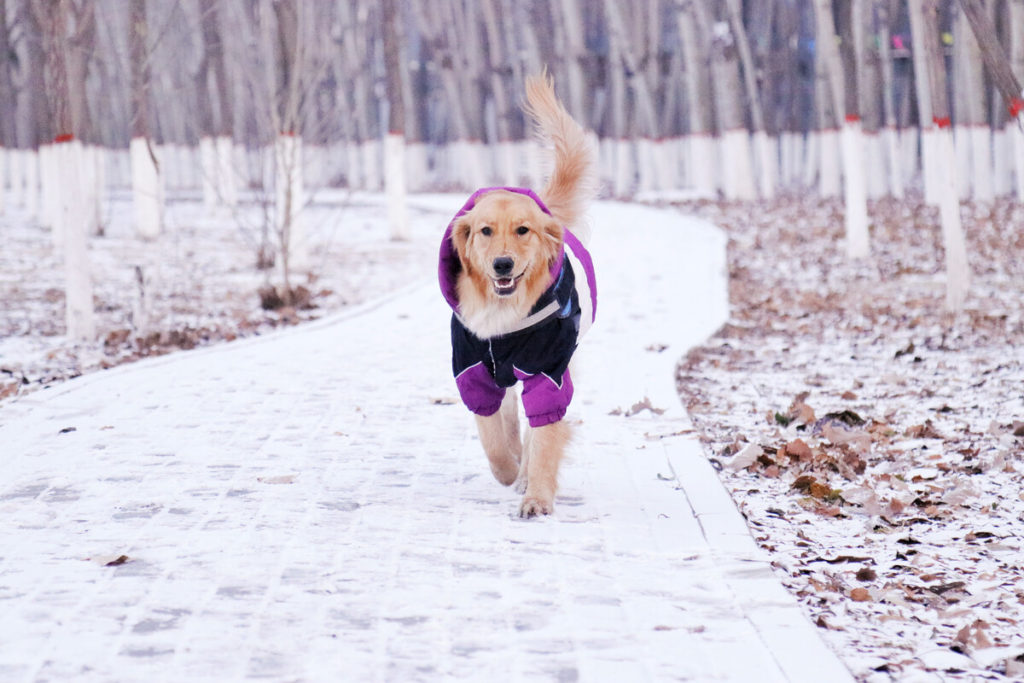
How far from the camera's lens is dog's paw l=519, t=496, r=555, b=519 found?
5102mm

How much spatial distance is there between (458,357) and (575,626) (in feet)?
6.03

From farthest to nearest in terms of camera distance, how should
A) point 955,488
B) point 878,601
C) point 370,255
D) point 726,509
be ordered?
point 370,255
point 955,488
point 726,509
point 878,601

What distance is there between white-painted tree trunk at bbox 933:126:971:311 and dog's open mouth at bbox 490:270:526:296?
773cm

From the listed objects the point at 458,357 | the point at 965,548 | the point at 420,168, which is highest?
the point at 420,168

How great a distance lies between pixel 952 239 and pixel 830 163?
17167 mm

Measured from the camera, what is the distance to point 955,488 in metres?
5.54

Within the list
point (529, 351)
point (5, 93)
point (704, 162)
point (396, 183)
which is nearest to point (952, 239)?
point (529, 351)

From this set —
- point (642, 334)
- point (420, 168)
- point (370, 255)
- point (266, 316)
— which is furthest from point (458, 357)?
point (420, 168)

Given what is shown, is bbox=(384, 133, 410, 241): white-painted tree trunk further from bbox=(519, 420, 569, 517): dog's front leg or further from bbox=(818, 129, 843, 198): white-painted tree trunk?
bbox=(519, 420, 569, 517): dog's front leg

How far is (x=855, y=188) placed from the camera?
52.6 feet

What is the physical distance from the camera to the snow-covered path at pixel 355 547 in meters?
3.51

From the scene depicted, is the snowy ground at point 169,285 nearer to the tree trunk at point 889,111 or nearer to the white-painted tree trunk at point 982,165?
the white-painted tree trunk at point 982,165

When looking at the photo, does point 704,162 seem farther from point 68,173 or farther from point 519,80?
point 68,173

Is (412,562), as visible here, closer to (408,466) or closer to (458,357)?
(458,357)
